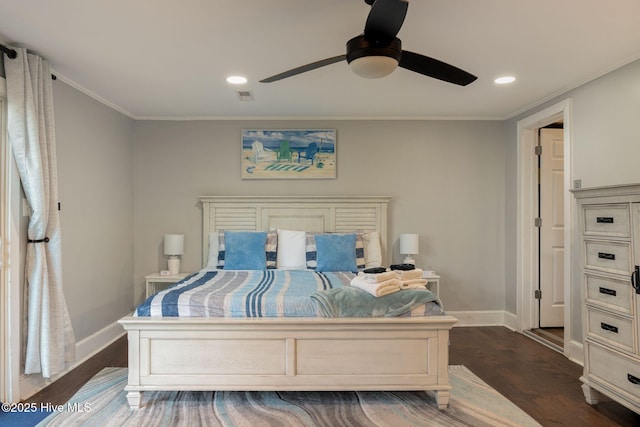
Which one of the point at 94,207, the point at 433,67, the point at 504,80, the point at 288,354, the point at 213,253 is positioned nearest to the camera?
the point at 433,67

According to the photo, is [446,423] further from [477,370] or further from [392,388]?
[477,370]

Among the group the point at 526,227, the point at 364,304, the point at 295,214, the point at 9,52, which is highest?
the point at 9,52

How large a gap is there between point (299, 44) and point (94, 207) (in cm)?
251

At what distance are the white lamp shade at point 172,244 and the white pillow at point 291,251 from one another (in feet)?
3.69

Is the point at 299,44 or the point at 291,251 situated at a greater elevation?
the point at 299,44

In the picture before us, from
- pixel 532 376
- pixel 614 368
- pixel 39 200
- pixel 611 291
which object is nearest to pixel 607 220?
pixel 611 291

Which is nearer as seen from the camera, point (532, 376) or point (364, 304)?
point (364, 304)

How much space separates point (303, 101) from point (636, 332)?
3.20 metres

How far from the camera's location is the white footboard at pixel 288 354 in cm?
255

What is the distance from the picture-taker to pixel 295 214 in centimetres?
455

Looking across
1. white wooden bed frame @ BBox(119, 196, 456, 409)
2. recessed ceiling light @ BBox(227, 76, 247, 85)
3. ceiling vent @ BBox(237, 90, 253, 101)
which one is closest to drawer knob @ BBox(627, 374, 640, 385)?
white wooden bed frame @ BBox(119, 196, 456, 409)

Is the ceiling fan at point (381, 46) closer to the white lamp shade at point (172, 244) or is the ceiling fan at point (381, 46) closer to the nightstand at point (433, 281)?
the nightstand at point (433, 281)

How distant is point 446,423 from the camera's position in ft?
7.91

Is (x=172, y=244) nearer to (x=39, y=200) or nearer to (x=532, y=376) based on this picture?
(x=39, y=200)
